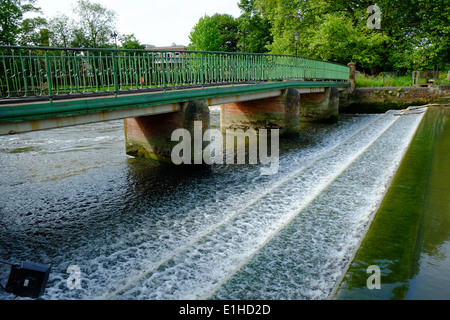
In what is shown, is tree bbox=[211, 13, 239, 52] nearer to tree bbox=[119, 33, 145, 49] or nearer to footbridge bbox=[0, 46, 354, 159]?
tree bbox=[119, 33, 145, 49]

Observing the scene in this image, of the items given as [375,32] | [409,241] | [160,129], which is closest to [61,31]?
[375,32]

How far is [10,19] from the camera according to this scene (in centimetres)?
3353

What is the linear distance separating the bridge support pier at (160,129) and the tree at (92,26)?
40.2 m

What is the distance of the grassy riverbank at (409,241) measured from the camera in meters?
4.27

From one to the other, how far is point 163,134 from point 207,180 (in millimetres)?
2281

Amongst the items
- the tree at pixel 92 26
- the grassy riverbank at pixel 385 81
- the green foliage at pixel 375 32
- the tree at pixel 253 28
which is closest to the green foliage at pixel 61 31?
the tree at pixel 92 26

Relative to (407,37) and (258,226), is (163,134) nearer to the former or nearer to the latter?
(258,226)

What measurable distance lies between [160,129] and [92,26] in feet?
142

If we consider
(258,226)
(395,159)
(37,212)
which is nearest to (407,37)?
(395,159)
